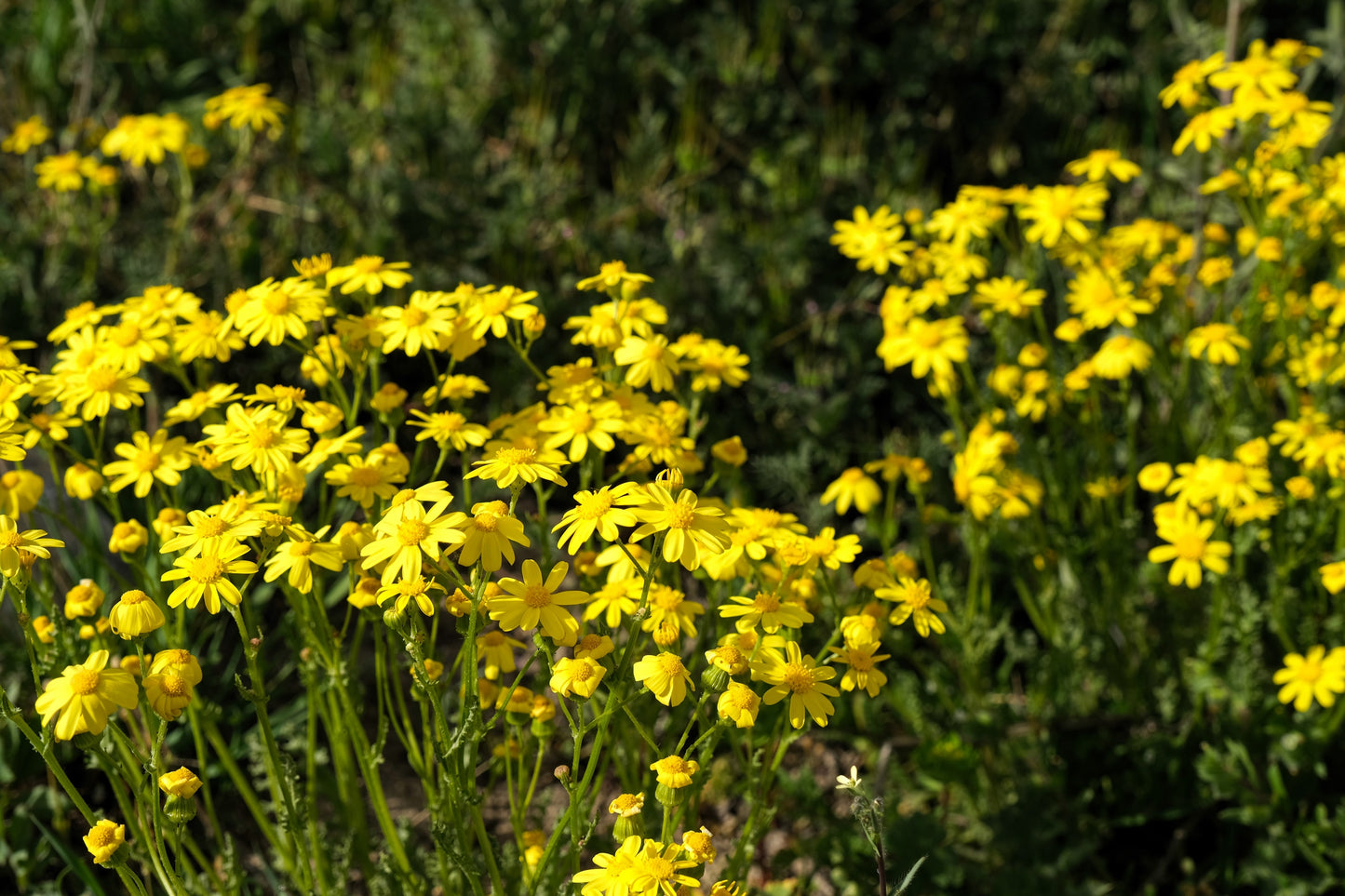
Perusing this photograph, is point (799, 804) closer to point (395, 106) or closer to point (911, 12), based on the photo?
point (395, 106)

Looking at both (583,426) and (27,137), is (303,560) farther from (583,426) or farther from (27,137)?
(27,137)

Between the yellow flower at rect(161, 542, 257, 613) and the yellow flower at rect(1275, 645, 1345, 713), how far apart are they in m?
1.96

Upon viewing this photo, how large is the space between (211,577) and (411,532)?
0.28 metres

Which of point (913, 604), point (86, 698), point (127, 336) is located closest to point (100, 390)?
point (127, 336)

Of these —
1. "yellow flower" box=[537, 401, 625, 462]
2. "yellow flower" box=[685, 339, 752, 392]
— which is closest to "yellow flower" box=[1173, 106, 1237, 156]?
"yellow flower" box=[685, 339, 752, 392]

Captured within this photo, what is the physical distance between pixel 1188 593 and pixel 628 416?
169 cm

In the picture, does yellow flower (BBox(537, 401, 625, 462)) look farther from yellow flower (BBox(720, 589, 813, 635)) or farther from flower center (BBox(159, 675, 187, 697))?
flower center (BBox(159, 675, 187, 697))

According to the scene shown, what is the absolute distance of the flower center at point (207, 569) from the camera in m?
1.47

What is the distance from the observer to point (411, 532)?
1.43 meters

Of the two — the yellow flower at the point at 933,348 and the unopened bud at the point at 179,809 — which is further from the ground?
the yellow flower at the point at 933,348

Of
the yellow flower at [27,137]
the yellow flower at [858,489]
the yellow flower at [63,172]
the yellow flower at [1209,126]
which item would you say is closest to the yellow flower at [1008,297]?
the yellow flower at [1209,126]

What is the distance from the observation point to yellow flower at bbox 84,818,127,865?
1439 mm

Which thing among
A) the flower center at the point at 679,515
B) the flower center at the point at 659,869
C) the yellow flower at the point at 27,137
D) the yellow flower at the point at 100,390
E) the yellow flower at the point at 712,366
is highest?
the yellow flower at the point at 27,137

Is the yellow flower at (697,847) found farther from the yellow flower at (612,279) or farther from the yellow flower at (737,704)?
the yellow flower at (612,279)
